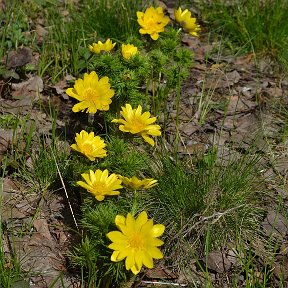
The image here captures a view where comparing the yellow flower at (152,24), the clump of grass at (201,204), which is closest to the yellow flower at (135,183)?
the clump of grass at (201,204)

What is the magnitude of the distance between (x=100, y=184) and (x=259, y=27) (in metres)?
1.83

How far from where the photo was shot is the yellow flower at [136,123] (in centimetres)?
259

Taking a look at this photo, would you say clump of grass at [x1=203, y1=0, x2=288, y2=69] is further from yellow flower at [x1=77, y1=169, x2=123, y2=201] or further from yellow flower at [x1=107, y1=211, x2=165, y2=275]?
yellow flower at [x1=107, y1=211, x2=165, y2=275]

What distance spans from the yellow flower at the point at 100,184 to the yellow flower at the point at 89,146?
9cm

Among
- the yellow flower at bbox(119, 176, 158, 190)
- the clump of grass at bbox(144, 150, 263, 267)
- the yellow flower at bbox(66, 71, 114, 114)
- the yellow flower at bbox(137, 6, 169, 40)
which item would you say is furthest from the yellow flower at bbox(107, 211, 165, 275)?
the yellow flower at bbox(137, 6, 169, 40)

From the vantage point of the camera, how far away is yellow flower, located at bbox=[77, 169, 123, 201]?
2326 mm

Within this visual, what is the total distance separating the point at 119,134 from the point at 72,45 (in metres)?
0.98

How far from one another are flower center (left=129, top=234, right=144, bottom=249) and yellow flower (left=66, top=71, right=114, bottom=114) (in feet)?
2.53

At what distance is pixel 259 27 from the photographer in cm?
372

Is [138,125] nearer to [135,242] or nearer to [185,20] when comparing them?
[135,242]

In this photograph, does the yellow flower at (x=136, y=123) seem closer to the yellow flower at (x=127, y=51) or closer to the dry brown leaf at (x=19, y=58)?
the yellow flower at (x=127, y=51)

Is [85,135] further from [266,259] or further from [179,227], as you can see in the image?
[266,259]

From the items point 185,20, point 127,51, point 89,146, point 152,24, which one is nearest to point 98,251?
point 89,146

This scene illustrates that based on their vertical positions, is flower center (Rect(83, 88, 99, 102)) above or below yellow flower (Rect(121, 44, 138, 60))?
below
